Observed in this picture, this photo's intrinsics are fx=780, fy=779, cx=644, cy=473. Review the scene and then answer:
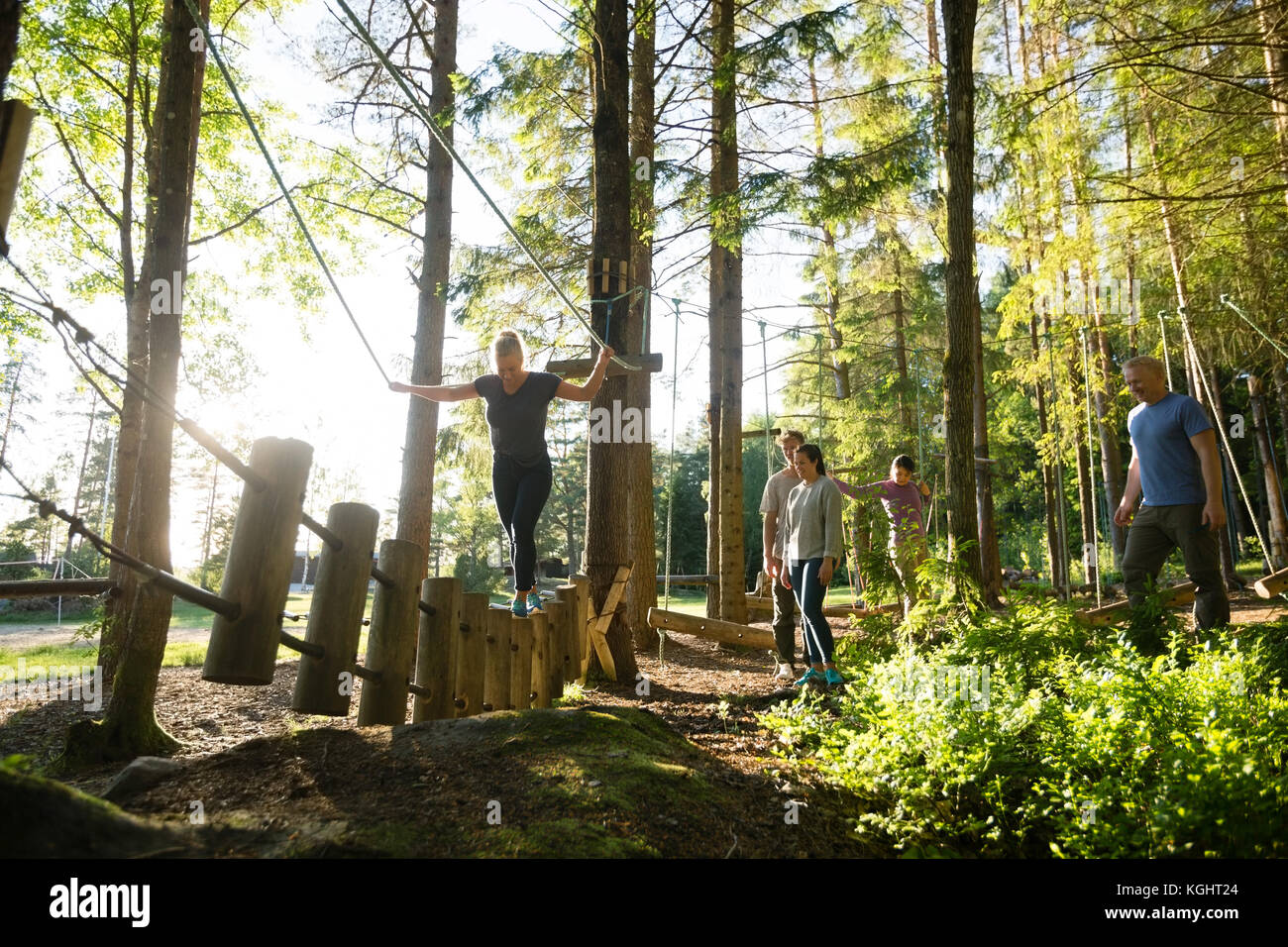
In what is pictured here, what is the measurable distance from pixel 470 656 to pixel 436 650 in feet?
1.43

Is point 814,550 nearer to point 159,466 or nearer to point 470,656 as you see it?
point 470,656

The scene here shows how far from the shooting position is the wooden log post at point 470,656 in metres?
4.27

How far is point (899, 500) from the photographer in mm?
7648

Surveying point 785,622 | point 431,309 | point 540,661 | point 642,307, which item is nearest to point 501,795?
point 540,661

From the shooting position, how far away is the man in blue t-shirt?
5121 millimetres

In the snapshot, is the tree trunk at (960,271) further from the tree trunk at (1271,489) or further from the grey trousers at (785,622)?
the tree trunk at (1271,489)

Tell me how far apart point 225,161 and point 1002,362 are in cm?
1969

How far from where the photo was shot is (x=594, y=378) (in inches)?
220

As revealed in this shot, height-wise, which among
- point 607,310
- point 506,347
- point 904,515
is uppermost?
point 607,310

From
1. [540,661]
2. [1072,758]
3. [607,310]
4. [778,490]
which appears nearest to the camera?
[1072,758]

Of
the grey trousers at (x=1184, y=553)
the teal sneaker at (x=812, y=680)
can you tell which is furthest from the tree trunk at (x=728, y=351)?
the grey trousers at (x=1184, y=553)

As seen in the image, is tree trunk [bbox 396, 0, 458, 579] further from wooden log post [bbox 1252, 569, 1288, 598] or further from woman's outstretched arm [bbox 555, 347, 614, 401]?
wooden log post [bbox 1252, 569, 1288, 598]

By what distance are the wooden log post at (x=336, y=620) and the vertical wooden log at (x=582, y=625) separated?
331cm
